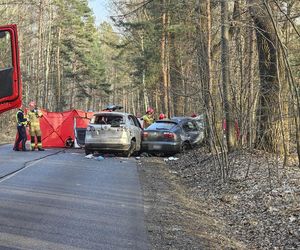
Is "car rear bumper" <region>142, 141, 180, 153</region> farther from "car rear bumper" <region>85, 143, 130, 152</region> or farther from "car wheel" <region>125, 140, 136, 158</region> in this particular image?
"car rear bumper" <region>85, 143, 130, 152</region>

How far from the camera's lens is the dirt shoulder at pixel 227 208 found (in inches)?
269

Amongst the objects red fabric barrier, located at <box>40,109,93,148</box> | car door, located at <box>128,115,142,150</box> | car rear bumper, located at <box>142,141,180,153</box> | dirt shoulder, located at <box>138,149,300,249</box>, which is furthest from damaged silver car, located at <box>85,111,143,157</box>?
dirt shoulder, located at <box>138,149,300,249</box>

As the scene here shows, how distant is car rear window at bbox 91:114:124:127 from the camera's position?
60.4 ft

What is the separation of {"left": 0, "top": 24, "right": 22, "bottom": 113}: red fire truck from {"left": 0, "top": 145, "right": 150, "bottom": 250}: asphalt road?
186 centimetres

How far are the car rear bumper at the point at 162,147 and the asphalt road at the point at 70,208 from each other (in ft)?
14.6

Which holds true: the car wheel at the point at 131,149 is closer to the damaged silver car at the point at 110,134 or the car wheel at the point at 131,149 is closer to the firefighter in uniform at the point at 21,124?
the damaged silver car at the point at 110,134

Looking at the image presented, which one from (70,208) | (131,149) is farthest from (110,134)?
(70,208)

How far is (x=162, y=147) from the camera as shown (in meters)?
18.7

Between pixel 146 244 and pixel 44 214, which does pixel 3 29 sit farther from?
pixel 146 244

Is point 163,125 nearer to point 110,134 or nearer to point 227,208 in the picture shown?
point 110,134

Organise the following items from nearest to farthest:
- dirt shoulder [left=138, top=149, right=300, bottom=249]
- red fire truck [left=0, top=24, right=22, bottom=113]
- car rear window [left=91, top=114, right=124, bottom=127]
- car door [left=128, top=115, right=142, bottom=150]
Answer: dirt shoulder [left=138, top=149, right=300, bottom=249] < red fire truck [left=0, top=24, right=22, bottom=113] < car rear window [left=91, top=114, right=124, bottom=127] < car door [left=128, top=115, right=142, bottom=150]

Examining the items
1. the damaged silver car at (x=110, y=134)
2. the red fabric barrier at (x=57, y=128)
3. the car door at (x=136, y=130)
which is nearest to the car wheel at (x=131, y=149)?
the damaged silver car at (x=110, y=134)

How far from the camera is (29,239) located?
640 cm

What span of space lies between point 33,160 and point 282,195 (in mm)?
9384
